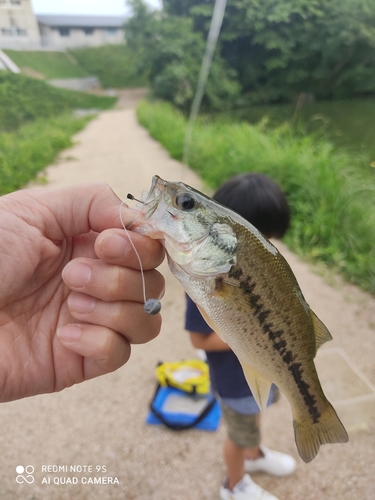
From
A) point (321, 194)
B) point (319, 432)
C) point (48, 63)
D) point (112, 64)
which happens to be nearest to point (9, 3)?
point (48, 63)

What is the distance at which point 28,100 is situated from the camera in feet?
31.9

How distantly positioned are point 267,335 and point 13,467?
7.49 ft

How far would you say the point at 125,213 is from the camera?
41.4 inches

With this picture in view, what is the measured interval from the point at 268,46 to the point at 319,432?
15.3 m

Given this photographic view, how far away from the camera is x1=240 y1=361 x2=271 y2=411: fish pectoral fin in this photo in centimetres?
102

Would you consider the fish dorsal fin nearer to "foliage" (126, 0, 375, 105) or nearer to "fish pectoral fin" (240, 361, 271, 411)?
"fish pectoral fin" (240, 361, 271, 411)

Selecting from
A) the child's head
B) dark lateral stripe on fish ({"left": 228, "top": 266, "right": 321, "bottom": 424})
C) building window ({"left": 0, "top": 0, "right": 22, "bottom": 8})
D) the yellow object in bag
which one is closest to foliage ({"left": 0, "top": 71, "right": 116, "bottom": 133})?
building window ({"left": 0, "top": 0, "right": 22, "bottom": 8})

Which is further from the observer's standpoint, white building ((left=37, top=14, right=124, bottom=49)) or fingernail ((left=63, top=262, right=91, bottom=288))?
white building ((left=37, top=14, right=124, bottom=49))

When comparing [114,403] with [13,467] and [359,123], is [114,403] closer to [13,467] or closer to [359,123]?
[13,467]

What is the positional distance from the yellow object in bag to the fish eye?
2092 mm

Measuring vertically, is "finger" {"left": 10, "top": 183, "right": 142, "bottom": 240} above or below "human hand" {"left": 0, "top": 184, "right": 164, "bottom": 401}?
above

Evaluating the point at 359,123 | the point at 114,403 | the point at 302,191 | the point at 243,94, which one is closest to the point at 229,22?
the point at 359,123

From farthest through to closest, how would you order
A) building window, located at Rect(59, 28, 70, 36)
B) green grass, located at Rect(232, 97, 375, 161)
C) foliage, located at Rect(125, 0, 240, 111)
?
1. foliage, located at Rect(125, 0, 240, 111)
2. green grass, located at Rect(232, 97, 375, 161)
3. building window, located at Rect(59, 28, 70, 36)

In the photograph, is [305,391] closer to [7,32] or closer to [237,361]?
[237,361]
